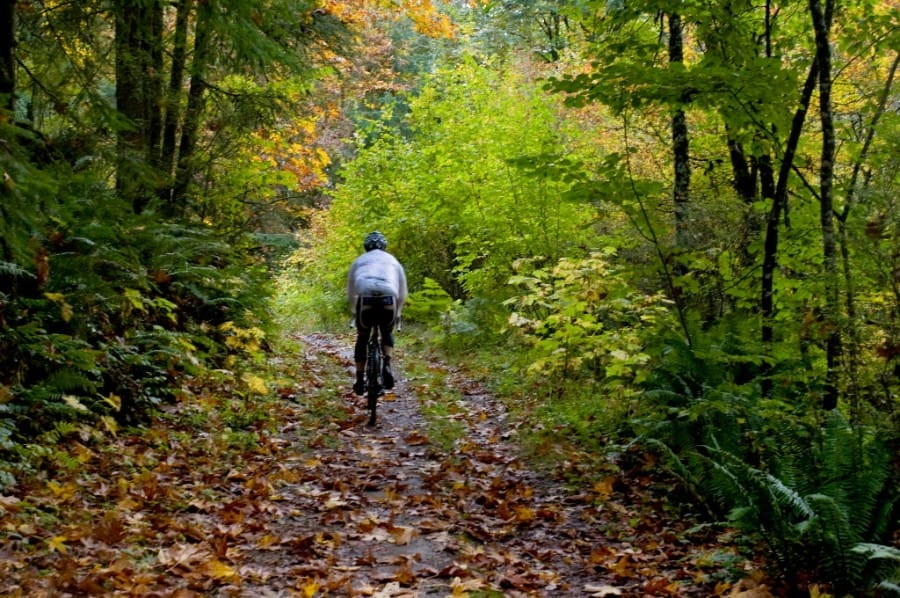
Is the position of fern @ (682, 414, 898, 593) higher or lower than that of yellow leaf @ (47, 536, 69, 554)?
higher

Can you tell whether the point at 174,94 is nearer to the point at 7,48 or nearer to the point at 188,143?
the point at 188,143

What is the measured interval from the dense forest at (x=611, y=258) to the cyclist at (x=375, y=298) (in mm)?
1417

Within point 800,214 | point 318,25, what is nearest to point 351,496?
point 800,214

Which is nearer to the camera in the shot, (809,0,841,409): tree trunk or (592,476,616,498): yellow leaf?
(809,0,841,409): tree trunk

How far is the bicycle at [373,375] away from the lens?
341 inches

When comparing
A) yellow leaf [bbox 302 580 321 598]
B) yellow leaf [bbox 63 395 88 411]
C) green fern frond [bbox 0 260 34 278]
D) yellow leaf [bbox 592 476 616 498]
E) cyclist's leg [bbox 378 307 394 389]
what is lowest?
yellow leaf [bbox 302 580 321 598]

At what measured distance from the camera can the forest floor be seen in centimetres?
443

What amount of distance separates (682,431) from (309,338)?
13257mm

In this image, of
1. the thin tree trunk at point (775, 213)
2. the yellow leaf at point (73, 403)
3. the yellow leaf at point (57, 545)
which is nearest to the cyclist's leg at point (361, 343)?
the yellow leaf at point (73, 403)

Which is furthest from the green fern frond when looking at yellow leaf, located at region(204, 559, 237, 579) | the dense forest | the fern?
the fern

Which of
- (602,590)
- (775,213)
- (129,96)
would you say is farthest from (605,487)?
(129,96)

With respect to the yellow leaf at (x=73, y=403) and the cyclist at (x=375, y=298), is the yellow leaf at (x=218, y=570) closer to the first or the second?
the yellow leaf at (x=73, y=403)

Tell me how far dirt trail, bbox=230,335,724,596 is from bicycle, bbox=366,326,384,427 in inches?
26.4

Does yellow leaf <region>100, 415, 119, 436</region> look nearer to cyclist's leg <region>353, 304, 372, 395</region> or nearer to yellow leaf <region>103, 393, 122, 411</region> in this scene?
yellow leaf <region>103, 393, 122, 411</region>
